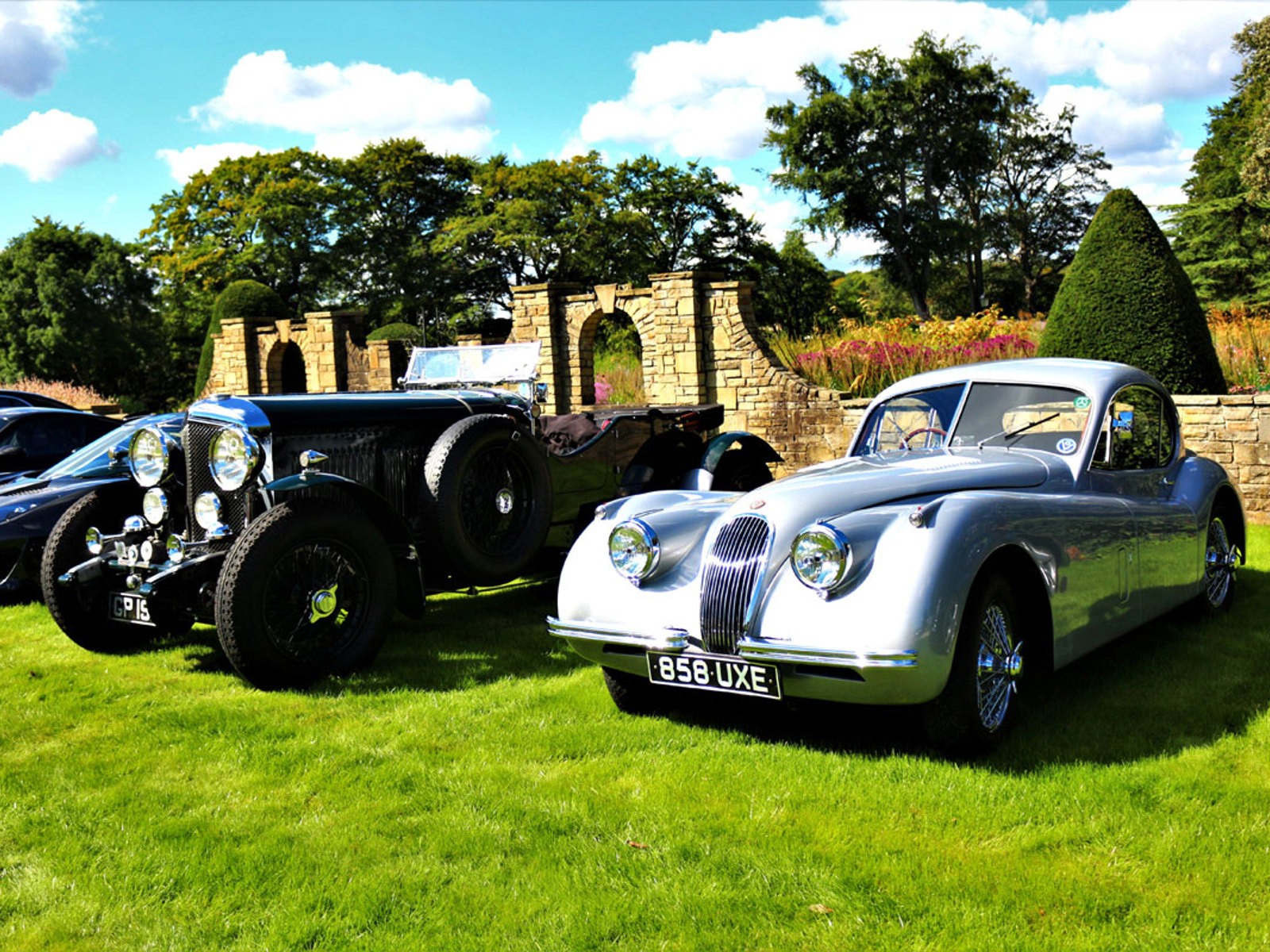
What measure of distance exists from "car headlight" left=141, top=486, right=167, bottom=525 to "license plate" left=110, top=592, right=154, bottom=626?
0.49 m

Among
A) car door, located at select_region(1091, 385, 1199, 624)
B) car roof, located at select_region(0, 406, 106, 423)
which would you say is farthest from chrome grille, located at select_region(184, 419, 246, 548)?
car roof, located at select_region(0, 406, 106, 423)

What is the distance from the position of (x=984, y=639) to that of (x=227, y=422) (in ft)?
13.9

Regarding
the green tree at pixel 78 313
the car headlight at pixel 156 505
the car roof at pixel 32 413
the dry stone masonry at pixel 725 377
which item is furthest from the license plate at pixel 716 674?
the green tree at pixel 78 313

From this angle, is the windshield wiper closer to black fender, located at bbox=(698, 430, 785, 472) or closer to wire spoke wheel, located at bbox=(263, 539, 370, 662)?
black fender, located at bbox=(698, 430, 785, 472)

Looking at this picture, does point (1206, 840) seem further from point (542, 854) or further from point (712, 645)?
point (542, 854)

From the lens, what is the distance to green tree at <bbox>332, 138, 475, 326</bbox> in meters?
39.2

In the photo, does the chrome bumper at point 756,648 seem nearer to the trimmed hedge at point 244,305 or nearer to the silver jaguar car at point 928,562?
the silver jaguar car at point 928,562

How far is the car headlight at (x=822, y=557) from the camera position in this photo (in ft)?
13.0

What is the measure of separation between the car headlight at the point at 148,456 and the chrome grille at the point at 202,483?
0.53 feet

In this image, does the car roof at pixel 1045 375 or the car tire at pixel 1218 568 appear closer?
the car roof at pixel 1045 375

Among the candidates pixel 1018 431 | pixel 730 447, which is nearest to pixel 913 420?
pixel 1018 431

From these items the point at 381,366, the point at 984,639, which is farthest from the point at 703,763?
the point at 381,366

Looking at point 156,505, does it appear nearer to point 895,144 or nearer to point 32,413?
point 32,413

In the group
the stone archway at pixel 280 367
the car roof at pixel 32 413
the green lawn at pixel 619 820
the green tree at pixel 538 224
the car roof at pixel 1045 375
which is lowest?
the green lawn at pixel 619 820
